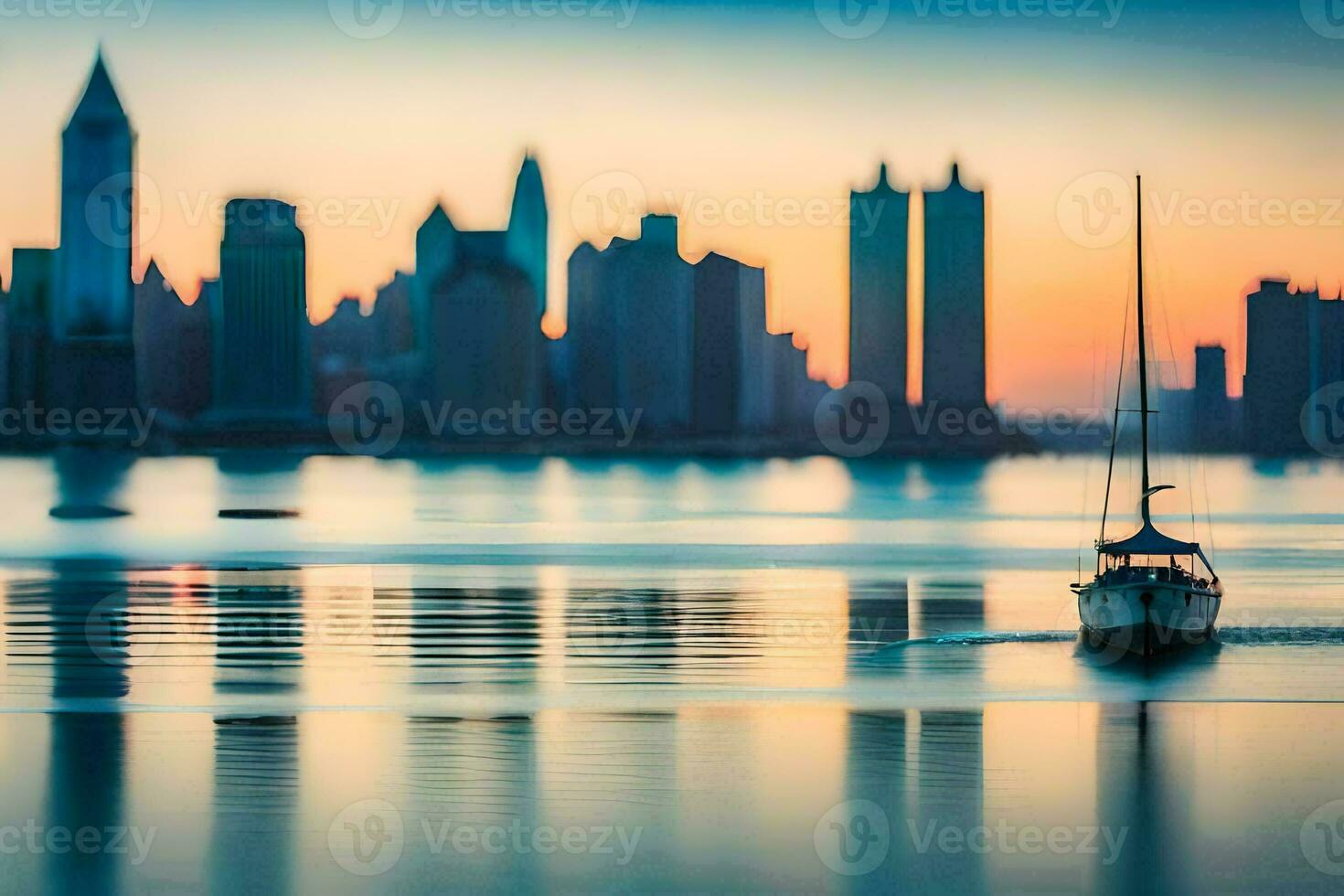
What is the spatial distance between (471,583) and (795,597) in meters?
9.34

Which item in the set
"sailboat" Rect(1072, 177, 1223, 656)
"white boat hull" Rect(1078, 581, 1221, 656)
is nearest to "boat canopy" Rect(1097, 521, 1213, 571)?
"sailboat" Rect(1072, 177, 1223, 656)

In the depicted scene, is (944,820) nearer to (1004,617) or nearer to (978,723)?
(978,723)

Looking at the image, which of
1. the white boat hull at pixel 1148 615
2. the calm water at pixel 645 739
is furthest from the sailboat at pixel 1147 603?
the calm water at pixel 645 739

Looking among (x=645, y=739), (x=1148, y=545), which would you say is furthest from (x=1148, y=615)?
(x=645, y=739)

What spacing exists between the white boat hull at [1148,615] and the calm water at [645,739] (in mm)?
1034

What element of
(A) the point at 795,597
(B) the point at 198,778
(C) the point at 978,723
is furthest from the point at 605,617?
(B) the point at 198,778

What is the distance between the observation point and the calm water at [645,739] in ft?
52.1

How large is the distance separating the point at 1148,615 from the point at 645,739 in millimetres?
13352

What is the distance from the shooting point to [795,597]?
44.5 meters

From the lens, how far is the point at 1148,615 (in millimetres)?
31031

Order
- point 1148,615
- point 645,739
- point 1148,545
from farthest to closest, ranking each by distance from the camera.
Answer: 1. point 1148,615
2. point 1148,545
3. point 645,739

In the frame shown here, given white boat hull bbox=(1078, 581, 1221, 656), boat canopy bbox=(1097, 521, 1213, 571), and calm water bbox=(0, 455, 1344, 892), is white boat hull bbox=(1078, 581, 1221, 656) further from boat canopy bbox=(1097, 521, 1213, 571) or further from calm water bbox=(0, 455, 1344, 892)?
calm water bbox=(0, 455, 1344, 892)

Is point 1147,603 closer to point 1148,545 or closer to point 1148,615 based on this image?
point 1148,615

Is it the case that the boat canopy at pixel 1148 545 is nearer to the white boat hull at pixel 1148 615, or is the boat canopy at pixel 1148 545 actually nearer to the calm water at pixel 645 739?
the white boat hull at pixel 1148 615
